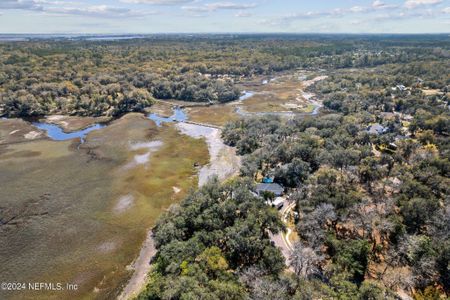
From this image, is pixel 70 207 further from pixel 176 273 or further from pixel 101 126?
pixel 101 126

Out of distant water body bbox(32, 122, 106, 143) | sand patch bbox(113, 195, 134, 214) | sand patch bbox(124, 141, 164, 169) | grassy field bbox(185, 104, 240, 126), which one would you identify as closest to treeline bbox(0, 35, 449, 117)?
grassy field bbox(185, 104, 240, 126)

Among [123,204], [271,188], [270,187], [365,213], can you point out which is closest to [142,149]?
[123,204]

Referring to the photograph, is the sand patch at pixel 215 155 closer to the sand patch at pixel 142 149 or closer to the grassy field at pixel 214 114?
the grassy field at pixel 214 114

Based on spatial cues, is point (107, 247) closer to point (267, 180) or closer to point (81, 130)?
point (267, 180)

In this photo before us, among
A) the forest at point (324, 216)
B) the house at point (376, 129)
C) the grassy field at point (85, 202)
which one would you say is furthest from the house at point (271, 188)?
the house at point (376, 129)

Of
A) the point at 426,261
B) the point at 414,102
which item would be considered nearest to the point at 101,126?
the point at 426,261

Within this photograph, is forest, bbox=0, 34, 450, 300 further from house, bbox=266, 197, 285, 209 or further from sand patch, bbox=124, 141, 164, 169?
sand patch, bbox=124, 141, 164, 169

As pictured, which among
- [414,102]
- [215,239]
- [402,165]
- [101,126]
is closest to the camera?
[215,239]
